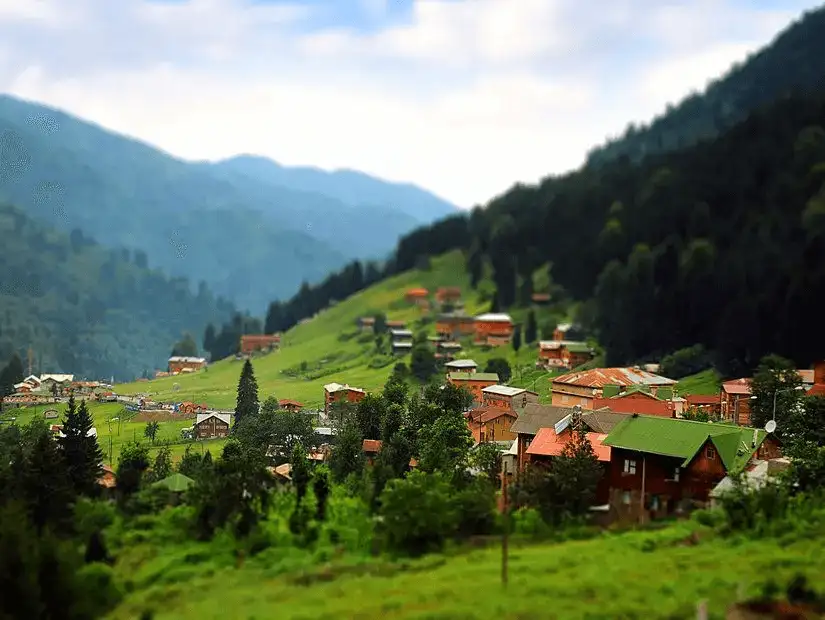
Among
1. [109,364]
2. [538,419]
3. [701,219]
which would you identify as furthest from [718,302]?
[109,364]

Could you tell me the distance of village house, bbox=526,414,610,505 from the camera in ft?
114

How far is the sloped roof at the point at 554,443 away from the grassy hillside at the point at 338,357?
33.2m

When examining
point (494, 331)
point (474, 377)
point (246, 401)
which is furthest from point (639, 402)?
point (494, 331)

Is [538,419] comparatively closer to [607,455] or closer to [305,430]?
[607,455]

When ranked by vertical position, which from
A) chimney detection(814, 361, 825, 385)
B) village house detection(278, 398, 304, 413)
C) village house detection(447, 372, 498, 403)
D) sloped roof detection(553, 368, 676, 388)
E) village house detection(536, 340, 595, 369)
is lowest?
village house detection(278, 398, 304, 413)

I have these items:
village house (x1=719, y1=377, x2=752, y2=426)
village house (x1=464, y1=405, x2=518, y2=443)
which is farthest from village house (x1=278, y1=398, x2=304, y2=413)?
village house (x1=719, y1=377, x2=752, y2=426)

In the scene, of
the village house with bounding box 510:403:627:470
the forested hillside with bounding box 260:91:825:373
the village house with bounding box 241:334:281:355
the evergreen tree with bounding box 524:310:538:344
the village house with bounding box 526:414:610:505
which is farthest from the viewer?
the village house with bounding box 241:334:281:355

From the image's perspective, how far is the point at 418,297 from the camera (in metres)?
134

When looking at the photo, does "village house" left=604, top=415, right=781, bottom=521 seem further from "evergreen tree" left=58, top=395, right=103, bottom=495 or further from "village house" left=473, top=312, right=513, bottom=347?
"village house" left=473, top=312, right=513, bottom=347

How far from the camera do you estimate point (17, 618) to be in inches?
779

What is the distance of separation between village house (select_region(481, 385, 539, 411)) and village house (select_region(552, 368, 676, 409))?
1928 mm

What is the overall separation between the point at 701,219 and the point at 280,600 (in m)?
86.4

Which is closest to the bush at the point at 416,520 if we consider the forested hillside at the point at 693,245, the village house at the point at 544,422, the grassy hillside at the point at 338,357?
the village house at the point at 544,422

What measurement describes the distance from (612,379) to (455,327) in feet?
145
